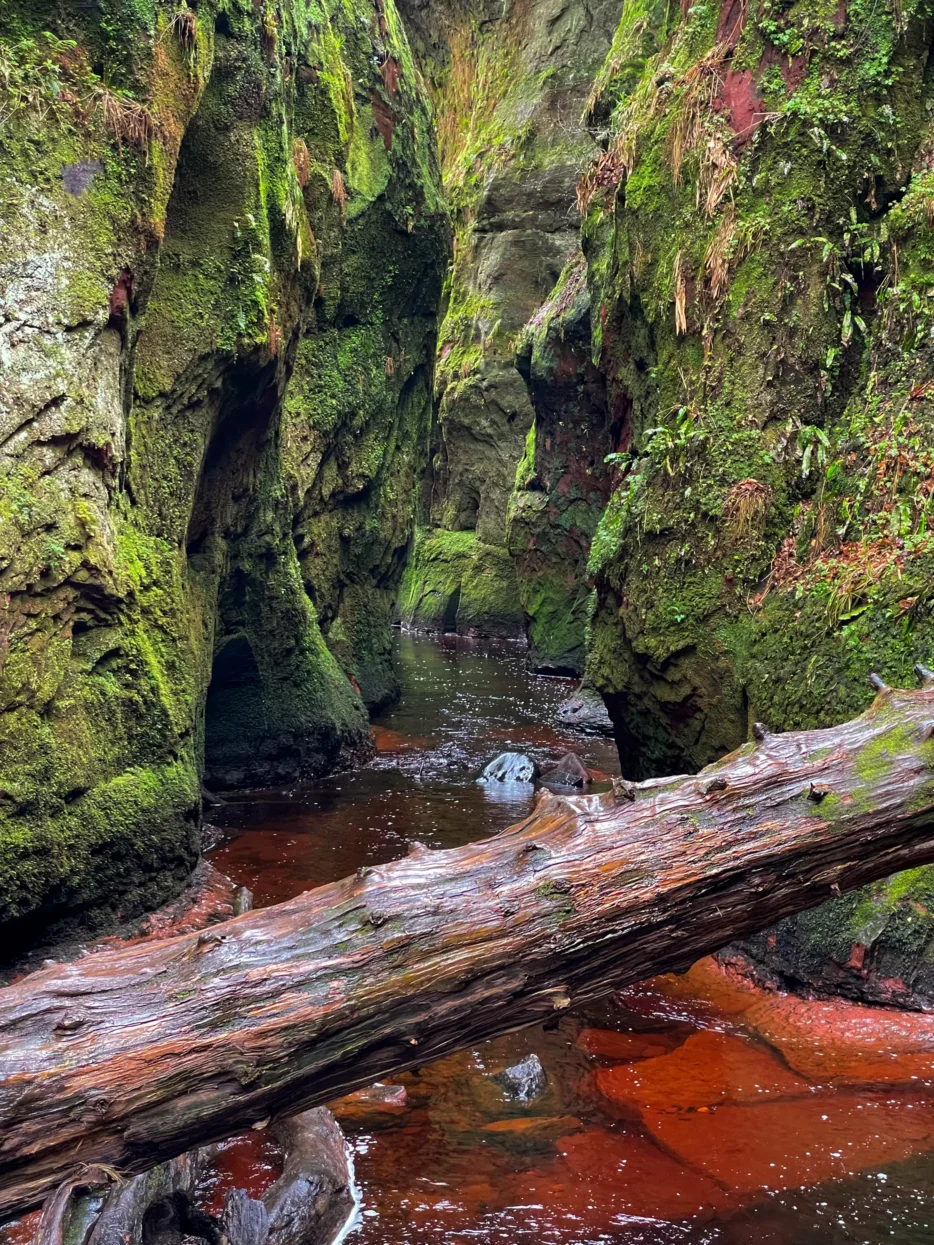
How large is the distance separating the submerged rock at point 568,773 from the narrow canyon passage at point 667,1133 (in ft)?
15.4

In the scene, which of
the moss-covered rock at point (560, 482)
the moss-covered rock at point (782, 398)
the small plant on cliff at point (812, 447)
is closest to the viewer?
the moss-covered rock at point (782, 398)

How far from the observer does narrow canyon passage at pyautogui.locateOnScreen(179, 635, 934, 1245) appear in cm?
409

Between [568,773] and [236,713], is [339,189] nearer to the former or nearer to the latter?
[236,713]

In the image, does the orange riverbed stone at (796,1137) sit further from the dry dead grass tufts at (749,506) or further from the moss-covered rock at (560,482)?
the moss-covered rock at (560,482)

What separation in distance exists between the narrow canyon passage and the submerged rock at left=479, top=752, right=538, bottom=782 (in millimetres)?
4988

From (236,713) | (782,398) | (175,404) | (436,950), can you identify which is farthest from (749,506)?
(236,713)

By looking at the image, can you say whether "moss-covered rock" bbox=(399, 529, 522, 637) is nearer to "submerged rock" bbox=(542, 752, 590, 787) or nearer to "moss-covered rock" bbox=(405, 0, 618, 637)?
"moss-covered rock" bbox=(405, 0, 618, 637)

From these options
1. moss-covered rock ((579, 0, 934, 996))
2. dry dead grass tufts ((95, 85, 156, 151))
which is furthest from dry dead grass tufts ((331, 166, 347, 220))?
dry dead grass tufts ((95, 85, 156, 151))

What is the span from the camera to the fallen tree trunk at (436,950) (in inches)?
117

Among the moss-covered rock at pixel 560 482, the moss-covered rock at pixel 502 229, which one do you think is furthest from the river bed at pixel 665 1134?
the moss-covered rock at pixel 502 229

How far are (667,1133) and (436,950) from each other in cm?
219

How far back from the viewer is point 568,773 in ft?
38.3

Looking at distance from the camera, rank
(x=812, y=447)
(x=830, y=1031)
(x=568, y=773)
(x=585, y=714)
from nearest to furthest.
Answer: (x=830, y=1031) < (x=812, y=447) < (x=568, y=773) < (x=585, y=714)

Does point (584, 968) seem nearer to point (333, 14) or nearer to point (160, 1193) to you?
point (160, 1193)
